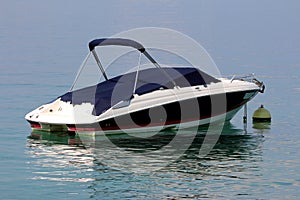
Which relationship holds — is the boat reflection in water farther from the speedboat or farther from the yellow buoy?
the yellow buoy

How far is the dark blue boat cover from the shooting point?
33.8 meters

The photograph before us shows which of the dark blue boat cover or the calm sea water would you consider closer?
the calm sea water

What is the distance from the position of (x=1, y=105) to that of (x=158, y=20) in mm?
63784

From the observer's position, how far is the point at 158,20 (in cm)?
10394

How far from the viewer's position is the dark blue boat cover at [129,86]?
33.8 meters

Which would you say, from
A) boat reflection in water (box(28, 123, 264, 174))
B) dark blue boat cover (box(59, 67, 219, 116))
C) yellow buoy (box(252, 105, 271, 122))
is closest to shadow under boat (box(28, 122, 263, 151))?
boat reflection in water (box(28, 123, 264, 174))

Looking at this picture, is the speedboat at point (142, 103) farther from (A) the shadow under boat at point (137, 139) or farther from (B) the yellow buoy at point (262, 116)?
(B) the yellow buoy at point (262, 116)

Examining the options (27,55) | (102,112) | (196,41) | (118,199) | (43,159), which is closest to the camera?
(118,199)

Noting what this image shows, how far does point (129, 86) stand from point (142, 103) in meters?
1.24

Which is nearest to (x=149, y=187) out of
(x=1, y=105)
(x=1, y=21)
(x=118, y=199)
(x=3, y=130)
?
(x=118, y=199)

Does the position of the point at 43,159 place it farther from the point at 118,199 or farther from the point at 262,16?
the point at 262,16

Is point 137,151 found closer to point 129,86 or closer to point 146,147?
point 146,147

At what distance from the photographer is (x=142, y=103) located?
33.6 meters

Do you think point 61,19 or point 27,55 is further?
point 61,19
